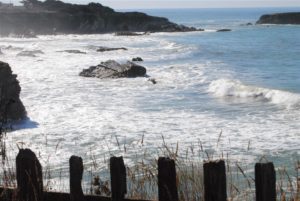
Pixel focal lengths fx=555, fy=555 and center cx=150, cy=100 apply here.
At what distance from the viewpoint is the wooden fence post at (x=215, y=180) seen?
10.9 feet

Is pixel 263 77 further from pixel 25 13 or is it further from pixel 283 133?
pixel 25 13

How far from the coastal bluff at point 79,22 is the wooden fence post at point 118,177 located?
86988 mm

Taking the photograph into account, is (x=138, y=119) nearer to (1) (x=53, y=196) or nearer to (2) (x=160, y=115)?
(2) (x=160, y=115)

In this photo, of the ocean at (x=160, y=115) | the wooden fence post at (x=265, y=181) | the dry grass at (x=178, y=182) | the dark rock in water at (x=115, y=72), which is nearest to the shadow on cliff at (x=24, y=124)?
the ocean at (x=160, y=115)

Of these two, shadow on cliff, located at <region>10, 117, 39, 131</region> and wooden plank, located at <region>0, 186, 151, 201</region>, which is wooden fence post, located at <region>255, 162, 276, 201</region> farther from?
shadow on cliff, located at <region>10, 117, 39, 131</region>

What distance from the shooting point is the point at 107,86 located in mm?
24797

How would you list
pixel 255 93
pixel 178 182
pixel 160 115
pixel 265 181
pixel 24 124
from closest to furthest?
pixel 265 181, pixel 178 182, pixel 24 124, pixel 160 115, pixel 255 93

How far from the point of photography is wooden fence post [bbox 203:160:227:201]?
3320 millimetres

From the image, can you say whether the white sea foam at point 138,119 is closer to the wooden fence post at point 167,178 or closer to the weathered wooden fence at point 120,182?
the weathered wooden fence at point 120,182

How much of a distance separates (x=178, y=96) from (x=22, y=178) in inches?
696

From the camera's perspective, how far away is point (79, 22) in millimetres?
98062

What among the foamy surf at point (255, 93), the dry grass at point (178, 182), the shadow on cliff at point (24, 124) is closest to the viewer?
the dry grass at point (178, 182)

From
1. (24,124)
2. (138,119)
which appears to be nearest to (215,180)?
(24,124)

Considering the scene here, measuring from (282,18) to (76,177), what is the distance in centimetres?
11574
